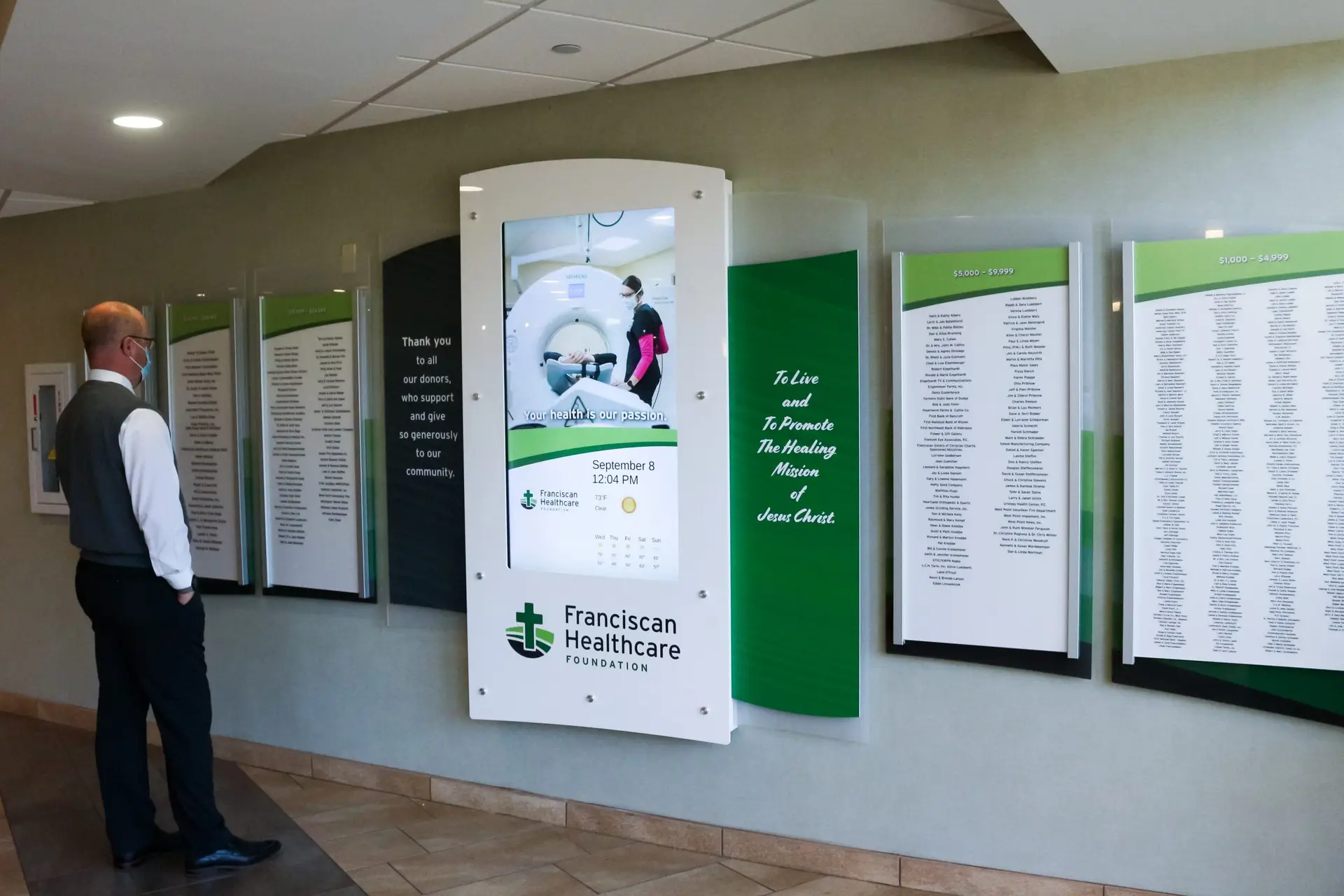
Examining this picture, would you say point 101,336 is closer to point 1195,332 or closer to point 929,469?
point 929,469

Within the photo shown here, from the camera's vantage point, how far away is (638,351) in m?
3.90

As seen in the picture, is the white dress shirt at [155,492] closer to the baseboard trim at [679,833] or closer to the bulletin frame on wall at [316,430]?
the bulletin frame on wall at [316,430]

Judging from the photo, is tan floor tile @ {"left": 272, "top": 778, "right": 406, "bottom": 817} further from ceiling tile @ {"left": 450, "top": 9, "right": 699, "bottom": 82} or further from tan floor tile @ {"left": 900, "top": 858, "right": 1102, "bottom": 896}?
ceiling tile @ {"left": 450, "top": 9, "right": 699, "bottom": 82}

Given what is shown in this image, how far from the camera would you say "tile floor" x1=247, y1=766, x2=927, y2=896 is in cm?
365

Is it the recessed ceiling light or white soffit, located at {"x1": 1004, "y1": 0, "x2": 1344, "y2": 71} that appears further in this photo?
the recessed ceiling light

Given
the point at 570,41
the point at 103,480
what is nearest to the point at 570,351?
the point at 570,41

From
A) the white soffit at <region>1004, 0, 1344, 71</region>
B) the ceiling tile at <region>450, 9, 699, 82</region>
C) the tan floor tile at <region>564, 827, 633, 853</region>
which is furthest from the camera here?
the tan floor tile at <region>564, 827, 633, 853</region>

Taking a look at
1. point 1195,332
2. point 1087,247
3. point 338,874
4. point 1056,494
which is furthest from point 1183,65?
point 338,874

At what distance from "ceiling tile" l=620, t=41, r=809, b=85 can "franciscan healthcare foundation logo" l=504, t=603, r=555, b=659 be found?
6.64 feet

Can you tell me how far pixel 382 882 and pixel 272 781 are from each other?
135cm

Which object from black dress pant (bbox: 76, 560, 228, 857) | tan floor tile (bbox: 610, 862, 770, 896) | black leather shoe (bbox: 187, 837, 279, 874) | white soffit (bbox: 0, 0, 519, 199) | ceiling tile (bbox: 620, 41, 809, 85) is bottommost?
tan floor tile (bbox: 610, 862, 770, 896)

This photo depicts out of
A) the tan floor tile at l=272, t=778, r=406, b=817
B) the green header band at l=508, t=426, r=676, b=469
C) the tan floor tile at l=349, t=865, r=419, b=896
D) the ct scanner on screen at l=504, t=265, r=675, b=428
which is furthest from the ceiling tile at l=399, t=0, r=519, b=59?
the tan floor tile at l=272, t=778, r=406, b=817

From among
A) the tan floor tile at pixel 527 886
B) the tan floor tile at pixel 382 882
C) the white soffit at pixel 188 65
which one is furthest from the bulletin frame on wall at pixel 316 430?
the tan floor tile at pixel 527 886

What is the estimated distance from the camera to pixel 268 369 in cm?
490
